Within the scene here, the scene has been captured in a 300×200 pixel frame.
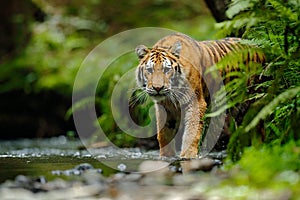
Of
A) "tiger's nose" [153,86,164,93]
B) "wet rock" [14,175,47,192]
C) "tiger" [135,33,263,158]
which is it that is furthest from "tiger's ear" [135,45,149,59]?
"wet rock" [14,175,47,192]

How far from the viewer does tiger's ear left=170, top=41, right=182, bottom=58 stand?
581 cm

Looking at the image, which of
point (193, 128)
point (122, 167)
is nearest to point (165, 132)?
point (193, 128)

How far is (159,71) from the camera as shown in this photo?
224 inches

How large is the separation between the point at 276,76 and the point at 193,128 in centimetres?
157

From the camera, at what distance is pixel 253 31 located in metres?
5.02

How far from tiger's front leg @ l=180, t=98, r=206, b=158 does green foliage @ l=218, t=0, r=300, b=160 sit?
3.29ft

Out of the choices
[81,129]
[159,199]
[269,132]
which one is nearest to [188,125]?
[269,132]

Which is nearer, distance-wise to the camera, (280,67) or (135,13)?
(280,67)

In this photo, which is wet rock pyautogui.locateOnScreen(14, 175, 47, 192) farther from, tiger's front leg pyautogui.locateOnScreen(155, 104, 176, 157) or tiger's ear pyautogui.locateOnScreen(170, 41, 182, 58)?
tiger's ear pyautogui.locateOnScreen(170, 41, 182, 58)

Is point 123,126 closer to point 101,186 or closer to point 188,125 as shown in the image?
point 188,125

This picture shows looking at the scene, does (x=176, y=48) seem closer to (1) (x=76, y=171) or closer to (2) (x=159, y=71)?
(2) (x=159, y=71)

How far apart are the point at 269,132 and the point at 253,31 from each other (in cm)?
86

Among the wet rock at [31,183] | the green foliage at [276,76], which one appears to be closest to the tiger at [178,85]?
the green foliage at [276,76]

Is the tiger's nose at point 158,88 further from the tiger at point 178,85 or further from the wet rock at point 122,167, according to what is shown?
the wet rock at point 122,167
